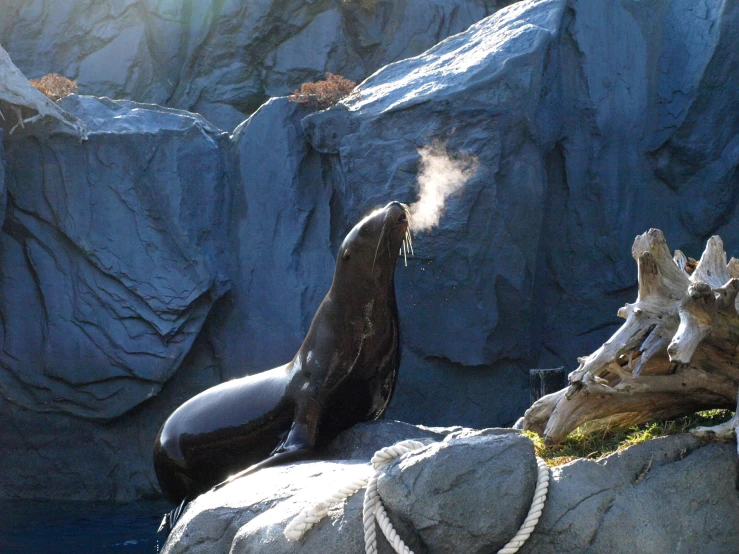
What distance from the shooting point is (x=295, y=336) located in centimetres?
1065

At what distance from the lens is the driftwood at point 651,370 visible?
3764 millimetres

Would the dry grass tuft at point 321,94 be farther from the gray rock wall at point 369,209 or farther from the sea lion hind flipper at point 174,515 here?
the sea lion hind flipper at point 174,515

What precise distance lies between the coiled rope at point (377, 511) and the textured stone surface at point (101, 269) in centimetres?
721

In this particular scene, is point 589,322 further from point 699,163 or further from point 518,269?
point 699,163

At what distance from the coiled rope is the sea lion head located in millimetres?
2443

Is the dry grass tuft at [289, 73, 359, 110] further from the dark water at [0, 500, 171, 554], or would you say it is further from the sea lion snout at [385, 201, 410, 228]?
the sea lion snout at [385, 201, 410, 228]

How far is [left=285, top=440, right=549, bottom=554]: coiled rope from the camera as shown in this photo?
3170 mm

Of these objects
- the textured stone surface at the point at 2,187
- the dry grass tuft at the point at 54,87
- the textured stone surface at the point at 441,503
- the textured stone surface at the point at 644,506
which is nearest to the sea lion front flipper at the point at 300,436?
the textured stone surface at the point at 441,503

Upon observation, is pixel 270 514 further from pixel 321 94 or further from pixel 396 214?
pixel 321 94

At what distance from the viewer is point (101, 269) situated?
1060cm

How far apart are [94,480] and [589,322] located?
6136mm

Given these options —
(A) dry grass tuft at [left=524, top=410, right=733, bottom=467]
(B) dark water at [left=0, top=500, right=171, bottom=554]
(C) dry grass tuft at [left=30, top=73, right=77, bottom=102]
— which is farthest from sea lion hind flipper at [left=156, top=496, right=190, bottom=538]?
(C) dry grass tuft at [left=30, top=73, right=77, bottom=102]

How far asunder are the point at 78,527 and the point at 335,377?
14.4ft

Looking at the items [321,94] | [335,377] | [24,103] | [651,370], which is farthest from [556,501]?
[24,103]
